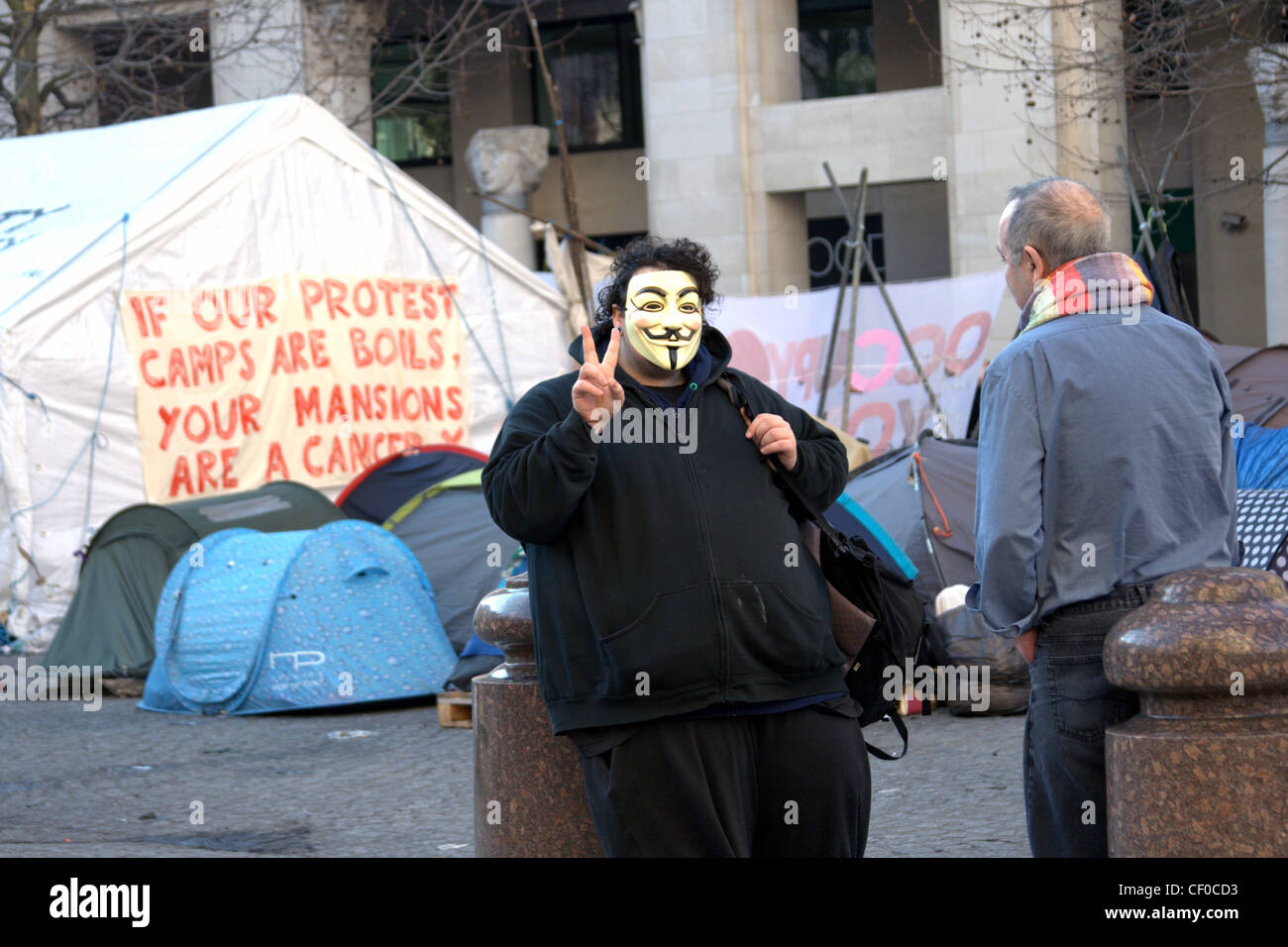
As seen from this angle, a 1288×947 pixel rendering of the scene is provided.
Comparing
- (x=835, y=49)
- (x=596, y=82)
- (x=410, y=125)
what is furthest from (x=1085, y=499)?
(x=410, y=125)

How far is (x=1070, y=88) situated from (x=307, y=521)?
1054cm

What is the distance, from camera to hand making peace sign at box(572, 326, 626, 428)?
340cm

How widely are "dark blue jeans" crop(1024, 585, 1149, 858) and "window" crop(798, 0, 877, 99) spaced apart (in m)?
23.7

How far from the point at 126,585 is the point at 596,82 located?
18953 millimetres

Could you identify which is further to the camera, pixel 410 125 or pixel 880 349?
pixel 410 125

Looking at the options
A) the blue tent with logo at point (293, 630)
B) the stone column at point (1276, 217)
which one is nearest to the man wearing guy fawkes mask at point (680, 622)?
the blue tent with logo at point (293, 630)

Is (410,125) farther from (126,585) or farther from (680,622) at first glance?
(680,622)

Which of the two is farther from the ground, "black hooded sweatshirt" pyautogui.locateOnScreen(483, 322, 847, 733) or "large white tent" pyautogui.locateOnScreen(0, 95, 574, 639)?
"large white tent" pyautogui.locateOnScreen(0, 95, 574, 639)

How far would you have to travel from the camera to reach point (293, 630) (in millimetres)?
10109

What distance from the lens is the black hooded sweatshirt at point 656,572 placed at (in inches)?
134

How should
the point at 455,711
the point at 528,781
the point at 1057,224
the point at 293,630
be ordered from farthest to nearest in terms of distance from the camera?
the point at 293,630
the point at 455,711
the point at 528,781
the point at 1057,224

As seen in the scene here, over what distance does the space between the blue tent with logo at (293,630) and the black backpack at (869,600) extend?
6.61m

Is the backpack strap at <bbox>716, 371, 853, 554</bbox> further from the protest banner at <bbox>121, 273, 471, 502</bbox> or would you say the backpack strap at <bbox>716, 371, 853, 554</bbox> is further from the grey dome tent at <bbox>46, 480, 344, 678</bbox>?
the protest banner at <bbox>121, 273, 471, 502</bbox>

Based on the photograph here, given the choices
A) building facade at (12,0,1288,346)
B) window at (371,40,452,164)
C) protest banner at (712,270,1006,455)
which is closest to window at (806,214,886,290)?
building facade at (12,0,1288,346)
